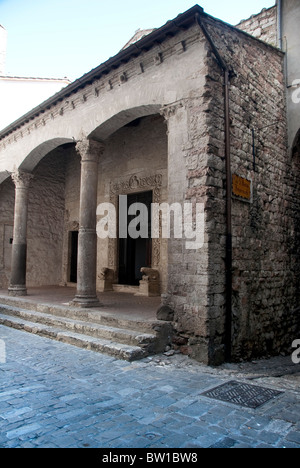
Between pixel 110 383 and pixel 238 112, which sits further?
pixel 238 112

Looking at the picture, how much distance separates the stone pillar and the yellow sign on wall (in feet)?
21.6

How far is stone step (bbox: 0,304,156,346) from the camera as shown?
5012 mm

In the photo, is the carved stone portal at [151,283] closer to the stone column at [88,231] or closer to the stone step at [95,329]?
the stone column at [88,231]

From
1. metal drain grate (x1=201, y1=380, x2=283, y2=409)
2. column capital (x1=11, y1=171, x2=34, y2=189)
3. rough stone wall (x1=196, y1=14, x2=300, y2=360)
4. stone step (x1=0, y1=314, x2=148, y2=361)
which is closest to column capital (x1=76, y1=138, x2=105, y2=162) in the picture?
rough stone wall (x1=196, y1=14, x2=300, y2=360)

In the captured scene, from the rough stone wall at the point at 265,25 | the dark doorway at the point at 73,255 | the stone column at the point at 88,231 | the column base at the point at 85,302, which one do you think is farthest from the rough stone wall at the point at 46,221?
the rough stone wall at the point at 265,25

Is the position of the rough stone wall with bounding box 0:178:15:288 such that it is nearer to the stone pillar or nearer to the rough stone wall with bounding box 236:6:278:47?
the stone pillar

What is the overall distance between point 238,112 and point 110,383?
4.53m

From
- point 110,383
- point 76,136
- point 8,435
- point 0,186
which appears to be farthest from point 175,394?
point 0,186

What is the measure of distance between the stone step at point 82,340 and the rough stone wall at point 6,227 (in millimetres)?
4898

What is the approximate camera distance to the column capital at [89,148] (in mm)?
7520

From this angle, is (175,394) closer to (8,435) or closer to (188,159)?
(8,435)

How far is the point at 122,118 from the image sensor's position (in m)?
6.98

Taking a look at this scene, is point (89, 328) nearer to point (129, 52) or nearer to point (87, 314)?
point (87, 314)

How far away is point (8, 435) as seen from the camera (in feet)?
8.75
